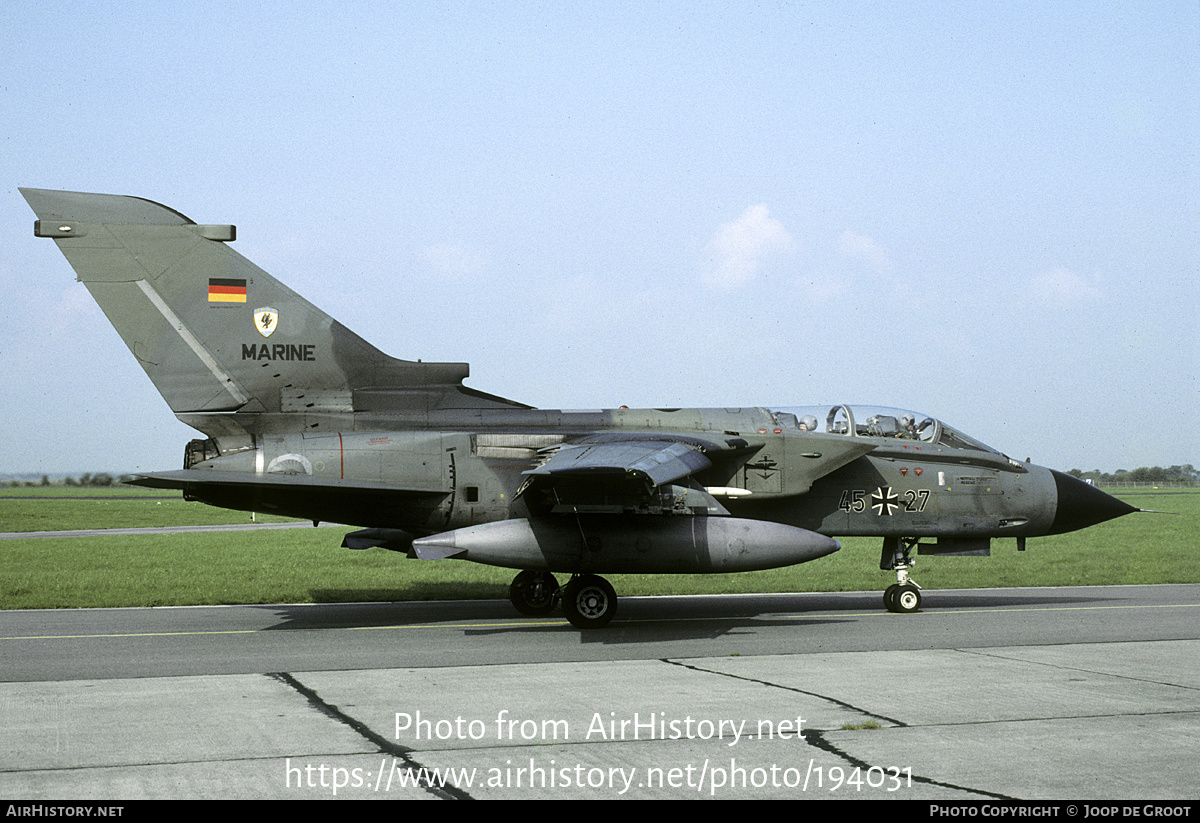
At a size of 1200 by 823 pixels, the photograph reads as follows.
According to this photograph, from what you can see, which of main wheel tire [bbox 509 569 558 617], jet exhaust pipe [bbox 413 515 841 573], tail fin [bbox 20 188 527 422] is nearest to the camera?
jet exhaust pipe [bbox 413 515 841 573]

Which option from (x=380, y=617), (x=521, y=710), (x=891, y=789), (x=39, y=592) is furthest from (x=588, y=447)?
(x=39, y=592)

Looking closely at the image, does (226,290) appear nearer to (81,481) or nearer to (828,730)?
(828,730)

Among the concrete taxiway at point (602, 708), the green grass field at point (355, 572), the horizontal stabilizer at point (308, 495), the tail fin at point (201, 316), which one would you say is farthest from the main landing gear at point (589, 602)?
the green grass field at point (355, 572)

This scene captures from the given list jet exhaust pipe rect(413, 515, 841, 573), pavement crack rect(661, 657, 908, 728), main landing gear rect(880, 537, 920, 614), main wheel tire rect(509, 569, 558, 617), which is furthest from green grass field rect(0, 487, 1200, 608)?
pavement crack rect(661, 657, 908, 728)

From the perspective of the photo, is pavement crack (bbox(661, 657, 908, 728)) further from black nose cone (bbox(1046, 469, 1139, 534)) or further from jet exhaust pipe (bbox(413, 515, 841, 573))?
black nose cone (bbox(1046, 469, 1139, 534))

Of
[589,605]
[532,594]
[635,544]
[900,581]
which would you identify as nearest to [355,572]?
[532,594]

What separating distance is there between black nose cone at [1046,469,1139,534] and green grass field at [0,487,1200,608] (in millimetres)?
4042

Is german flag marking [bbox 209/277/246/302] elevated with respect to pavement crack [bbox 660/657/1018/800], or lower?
elevated

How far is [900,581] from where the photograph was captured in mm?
15539

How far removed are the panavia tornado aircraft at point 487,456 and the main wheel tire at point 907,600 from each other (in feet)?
0.07

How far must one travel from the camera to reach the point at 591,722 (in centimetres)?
771

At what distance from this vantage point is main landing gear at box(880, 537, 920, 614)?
1528cm
